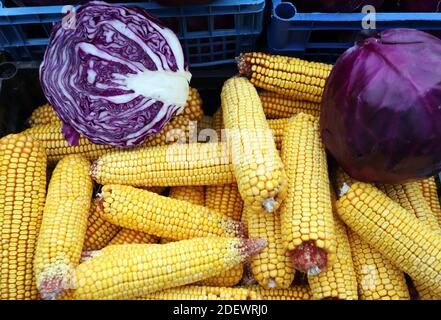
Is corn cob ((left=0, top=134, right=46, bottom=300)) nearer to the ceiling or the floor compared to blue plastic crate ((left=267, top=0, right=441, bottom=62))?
nearer to the floor

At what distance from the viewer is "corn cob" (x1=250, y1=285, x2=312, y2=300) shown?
1986 millimetres

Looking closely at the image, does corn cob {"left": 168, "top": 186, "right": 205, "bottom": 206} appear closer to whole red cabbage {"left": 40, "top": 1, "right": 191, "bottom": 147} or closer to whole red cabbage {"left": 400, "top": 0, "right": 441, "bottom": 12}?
whole red cabbage {"left": 40, "top": 1, "right": 191, "bottom": 147}

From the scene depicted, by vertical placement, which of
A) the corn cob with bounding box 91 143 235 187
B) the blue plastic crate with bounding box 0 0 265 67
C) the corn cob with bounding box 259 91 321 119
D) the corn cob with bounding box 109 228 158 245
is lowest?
the corn cob with bounding box 109 228 158 245

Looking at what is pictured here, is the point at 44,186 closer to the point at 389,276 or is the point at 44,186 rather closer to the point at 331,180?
the point at 331,180

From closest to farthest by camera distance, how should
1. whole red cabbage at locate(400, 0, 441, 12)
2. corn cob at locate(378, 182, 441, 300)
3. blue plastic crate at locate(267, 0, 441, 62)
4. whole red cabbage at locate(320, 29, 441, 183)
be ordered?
whole red cabbage at locate(320, 29, 441, 183), corn cob at locate(378, 182, 441, 300), blue plastic crate at locate(267, 0, 441, 62), whole red cabbage at locate(400, 0, 441, 12)

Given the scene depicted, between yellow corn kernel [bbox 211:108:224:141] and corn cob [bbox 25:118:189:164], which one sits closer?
corn cob [bbox 25:118:189:164]

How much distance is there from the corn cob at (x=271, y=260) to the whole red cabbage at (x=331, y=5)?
1.04m

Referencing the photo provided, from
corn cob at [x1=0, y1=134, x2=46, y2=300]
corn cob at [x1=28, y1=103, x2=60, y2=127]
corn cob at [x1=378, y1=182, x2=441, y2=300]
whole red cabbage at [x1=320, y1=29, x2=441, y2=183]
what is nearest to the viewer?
whole red cabbage at [x1=320, y1=29, x2=441, y2=183]

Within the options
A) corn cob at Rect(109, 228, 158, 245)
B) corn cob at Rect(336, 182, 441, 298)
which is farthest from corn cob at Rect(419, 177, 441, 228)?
corn cob at Rect(109, 228, 158, 245)

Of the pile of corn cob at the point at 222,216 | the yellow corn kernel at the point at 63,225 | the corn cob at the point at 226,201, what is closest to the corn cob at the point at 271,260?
the pile of corn cob at the point at 222,216

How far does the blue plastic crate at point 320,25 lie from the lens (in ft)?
7.18

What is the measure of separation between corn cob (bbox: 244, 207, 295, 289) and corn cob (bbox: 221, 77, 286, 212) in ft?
0.36
